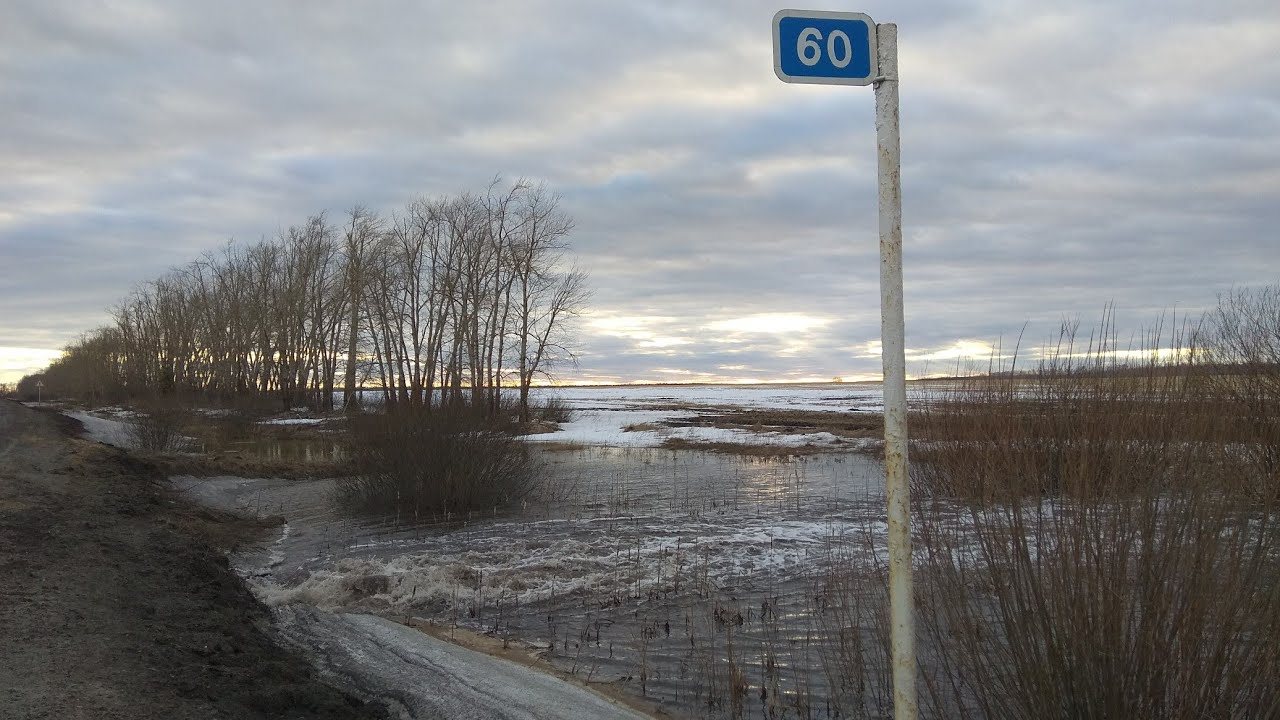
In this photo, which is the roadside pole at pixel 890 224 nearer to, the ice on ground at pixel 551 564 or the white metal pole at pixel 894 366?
the white metal pole at pixel 894 366

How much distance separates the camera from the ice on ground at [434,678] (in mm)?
5477

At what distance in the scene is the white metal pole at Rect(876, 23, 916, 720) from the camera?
9.68 feet

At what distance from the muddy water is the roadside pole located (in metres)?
1.85

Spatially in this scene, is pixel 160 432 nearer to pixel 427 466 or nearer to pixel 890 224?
pixel 427 466

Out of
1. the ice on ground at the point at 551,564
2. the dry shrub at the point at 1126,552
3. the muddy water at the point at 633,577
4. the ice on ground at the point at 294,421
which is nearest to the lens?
the dry shrub at the point at 1126,552

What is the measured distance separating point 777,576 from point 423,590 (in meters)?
4.22

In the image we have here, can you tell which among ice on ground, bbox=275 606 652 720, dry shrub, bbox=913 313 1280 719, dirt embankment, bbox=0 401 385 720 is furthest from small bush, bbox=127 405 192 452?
dry shrub, bbox=913 313 1280 719

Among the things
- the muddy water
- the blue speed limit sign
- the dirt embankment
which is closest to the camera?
the blue speed limit sign

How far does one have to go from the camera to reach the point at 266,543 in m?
12.8

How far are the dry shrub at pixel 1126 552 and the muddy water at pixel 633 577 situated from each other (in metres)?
0.98

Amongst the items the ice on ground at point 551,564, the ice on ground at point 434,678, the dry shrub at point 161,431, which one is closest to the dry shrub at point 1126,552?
the ice on ground at point 434,678

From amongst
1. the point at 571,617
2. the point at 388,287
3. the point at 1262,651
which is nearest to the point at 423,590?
the point at 571,617

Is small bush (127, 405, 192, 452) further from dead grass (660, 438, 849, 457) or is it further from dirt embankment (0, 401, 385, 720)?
dead grass (660, 438, 849, 457)

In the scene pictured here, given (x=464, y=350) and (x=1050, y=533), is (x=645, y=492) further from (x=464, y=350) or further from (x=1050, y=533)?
(x=464, y=350)
